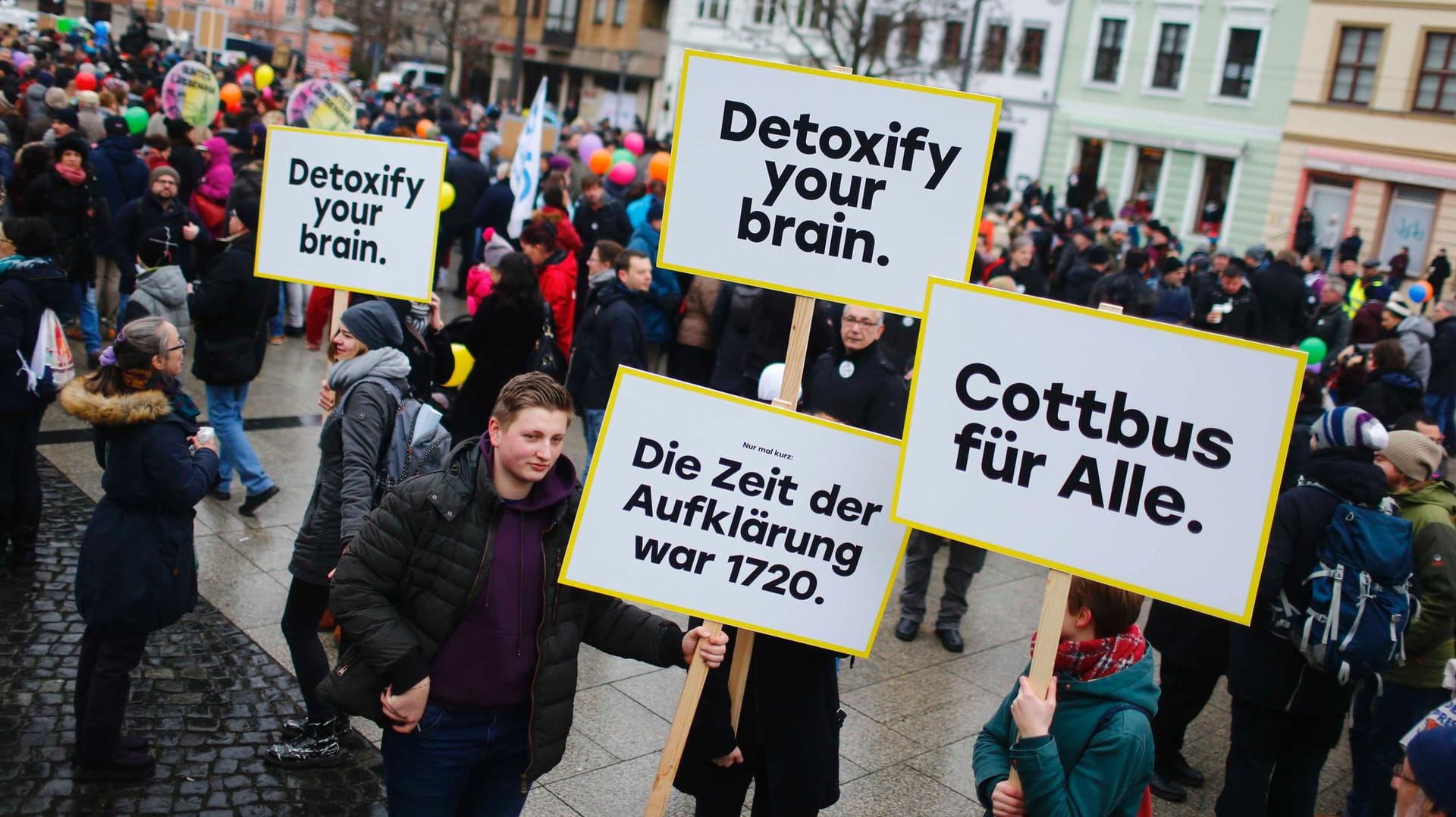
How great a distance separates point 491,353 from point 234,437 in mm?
1698

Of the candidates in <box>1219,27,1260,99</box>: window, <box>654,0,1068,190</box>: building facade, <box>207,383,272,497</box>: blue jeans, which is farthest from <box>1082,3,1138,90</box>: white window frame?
<box>207,383,272,497</box>: blue jeans

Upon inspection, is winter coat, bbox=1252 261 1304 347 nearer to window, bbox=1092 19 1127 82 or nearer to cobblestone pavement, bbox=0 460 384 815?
cobblestone pavement, bbox=0 460 384 815

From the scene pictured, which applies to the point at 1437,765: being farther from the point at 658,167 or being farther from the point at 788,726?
the point at 658,167

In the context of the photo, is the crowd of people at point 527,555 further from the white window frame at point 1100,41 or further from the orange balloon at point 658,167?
the white window frame at point 1100,41

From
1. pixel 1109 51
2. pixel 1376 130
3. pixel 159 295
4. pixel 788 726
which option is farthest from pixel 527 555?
pixel 1109 51

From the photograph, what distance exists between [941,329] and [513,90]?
864 inches

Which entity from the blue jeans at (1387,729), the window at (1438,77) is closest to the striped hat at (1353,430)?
the blue jeans at (1387,729)

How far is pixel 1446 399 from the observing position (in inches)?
539

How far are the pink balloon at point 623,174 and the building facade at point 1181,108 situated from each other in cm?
1970

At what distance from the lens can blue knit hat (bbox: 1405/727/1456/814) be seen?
255 cm

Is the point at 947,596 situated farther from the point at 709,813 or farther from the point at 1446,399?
the point at 1446,399

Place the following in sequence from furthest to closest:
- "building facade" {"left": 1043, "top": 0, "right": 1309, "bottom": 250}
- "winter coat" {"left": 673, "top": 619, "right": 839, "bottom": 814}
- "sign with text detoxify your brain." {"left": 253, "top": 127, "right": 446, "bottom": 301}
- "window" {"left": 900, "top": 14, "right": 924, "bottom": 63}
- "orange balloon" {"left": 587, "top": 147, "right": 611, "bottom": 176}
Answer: "window" {"left": 900, "top": 14, "right": 924, "bottom": 63} < "building facade" {"left": 1043, "top": 0, "right": 1309, "bottom": 250} < "orange balloon" {"left": 587, "top": 147, "right": 611, "bottom": 176} < "sign with text detoxify your brain." {"left": 253, "top": 127, "right": 446, "bottom": 301} < "winter coat" {"left": 673, "top": 619, "right": 839, "bottom": 814}

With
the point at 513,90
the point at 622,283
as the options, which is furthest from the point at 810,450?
the point at 513,90

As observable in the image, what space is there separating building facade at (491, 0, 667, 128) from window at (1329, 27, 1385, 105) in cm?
2554
